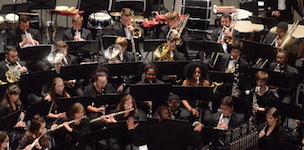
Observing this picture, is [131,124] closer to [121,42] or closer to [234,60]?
[121,42]

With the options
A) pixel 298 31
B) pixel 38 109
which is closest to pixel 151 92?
pixel 38 109

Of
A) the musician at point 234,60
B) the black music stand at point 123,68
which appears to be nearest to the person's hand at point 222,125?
the musician at point 234,60

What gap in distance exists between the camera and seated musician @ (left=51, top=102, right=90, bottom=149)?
25.5ft

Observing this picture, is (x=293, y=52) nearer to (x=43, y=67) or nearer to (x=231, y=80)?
(x=231, y=80)

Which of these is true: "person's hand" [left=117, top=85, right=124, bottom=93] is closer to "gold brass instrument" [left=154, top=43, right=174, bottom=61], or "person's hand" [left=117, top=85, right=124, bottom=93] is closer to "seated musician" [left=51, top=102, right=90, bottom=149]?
"gold brass instrument" [left=154, top=43, right=174, bottom=61]

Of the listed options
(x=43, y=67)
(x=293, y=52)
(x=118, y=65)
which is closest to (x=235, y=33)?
(x=293, y=52)

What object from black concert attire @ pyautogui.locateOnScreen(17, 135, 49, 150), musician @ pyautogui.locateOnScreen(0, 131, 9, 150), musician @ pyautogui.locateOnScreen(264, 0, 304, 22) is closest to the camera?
musician @ pyautogui.locateOnScreen(0, 131, 9, 150)

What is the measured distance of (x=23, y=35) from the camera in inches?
397

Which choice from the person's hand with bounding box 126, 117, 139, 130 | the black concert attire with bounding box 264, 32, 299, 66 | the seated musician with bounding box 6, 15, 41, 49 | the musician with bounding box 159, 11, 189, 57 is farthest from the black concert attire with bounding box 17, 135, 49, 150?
the black concert attire with bounding box 264, 32, 299, 66

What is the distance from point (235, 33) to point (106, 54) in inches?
92.3

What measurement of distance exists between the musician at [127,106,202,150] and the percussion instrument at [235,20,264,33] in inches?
128

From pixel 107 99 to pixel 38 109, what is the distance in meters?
0.94

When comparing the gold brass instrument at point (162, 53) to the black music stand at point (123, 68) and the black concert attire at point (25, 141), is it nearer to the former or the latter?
the black music stand at point (123, 68)

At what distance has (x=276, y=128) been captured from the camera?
801 cm
